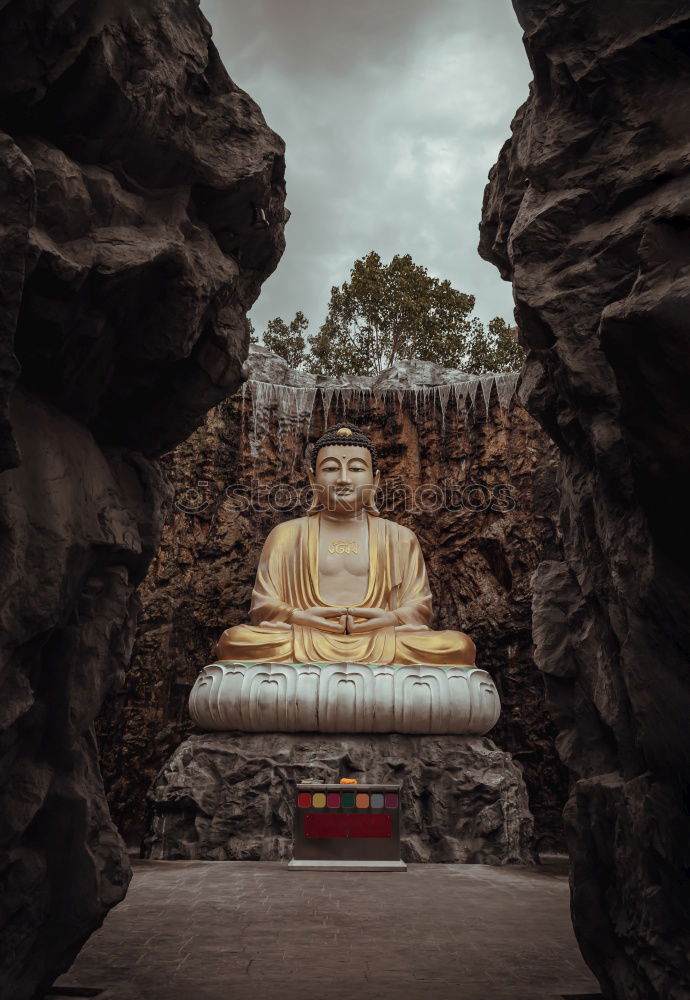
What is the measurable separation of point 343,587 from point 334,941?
20.2 feet

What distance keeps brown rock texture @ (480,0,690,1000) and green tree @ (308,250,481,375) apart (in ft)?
40.2

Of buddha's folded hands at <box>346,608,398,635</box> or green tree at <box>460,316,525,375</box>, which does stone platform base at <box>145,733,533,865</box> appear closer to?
buddha's folded hands at <box>346,608,398,635</box>

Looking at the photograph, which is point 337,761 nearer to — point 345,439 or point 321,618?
point 321,618

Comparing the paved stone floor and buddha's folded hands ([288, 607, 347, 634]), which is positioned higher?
buddha's folded hands ([288, 607, 347, 634])

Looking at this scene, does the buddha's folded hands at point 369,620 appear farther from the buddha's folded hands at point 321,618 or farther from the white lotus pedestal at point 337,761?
the white lotus pedestal at point 337,761

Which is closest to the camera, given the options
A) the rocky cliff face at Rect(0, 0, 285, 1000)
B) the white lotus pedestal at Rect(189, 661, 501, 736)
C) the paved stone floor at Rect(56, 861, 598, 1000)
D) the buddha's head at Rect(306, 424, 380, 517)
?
the rocky cliff face at Rect(0, 0, 285, 1000)

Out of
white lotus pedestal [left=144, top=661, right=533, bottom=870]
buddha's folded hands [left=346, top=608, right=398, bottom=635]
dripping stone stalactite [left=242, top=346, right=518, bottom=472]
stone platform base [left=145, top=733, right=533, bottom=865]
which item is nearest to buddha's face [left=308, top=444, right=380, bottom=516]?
buddha's folded hands [left=346, top=608, right=398, bottom=635]

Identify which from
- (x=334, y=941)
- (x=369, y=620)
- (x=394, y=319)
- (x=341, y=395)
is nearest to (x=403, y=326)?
(x=394, y=319)

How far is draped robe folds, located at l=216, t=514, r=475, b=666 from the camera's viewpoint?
8859mm

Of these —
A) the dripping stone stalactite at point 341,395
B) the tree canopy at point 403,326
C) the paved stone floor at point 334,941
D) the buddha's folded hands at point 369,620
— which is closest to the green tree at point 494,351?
the tree canopy at point 403,326

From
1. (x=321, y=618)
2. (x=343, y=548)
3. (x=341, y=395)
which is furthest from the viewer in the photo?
(x=341, y=395)

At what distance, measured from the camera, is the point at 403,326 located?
52.4ft

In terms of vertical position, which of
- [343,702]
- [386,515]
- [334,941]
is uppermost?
[386,515]

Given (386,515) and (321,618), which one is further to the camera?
(386,515)
